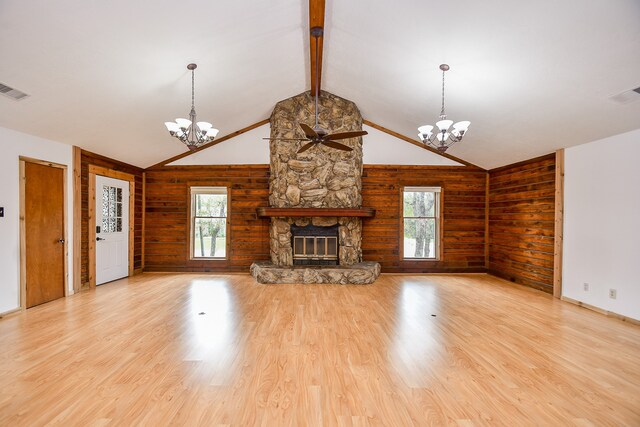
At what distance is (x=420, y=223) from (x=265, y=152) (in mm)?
4020

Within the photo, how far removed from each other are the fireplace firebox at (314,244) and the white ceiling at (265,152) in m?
1.87

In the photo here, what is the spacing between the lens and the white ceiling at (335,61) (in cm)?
276

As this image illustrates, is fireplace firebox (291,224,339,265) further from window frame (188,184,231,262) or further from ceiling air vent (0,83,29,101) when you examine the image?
ceiling air vent (0,83,29,101)

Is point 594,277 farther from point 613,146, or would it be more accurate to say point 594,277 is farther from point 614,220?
point 613,146

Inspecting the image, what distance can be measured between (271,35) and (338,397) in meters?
4.14

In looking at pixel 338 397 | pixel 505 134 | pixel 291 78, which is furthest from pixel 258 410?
pixel 505 134

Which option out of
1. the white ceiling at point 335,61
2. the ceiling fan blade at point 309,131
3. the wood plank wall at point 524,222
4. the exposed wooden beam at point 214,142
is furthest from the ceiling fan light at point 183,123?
the wood plank wall at point 524,222

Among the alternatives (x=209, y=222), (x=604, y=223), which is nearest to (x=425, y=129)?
(x=604, y=223)

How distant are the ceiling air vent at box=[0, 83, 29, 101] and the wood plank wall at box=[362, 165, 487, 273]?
5.73 m

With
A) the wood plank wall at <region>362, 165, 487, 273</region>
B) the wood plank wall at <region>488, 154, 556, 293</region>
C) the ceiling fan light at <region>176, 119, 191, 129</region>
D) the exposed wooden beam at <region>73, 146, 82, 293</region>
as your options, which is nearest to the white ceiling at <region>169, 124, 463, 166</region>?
the wood plank wall at <region>362, 165, 487, 273</region>

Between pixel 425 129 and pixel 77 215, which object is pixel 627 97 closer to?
pixel 425 129

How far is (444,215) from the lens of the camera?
22.7 feet

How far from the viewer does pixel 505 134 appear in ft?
16.7

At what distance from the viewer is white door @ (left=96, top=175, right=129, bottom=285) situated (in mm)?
5551
